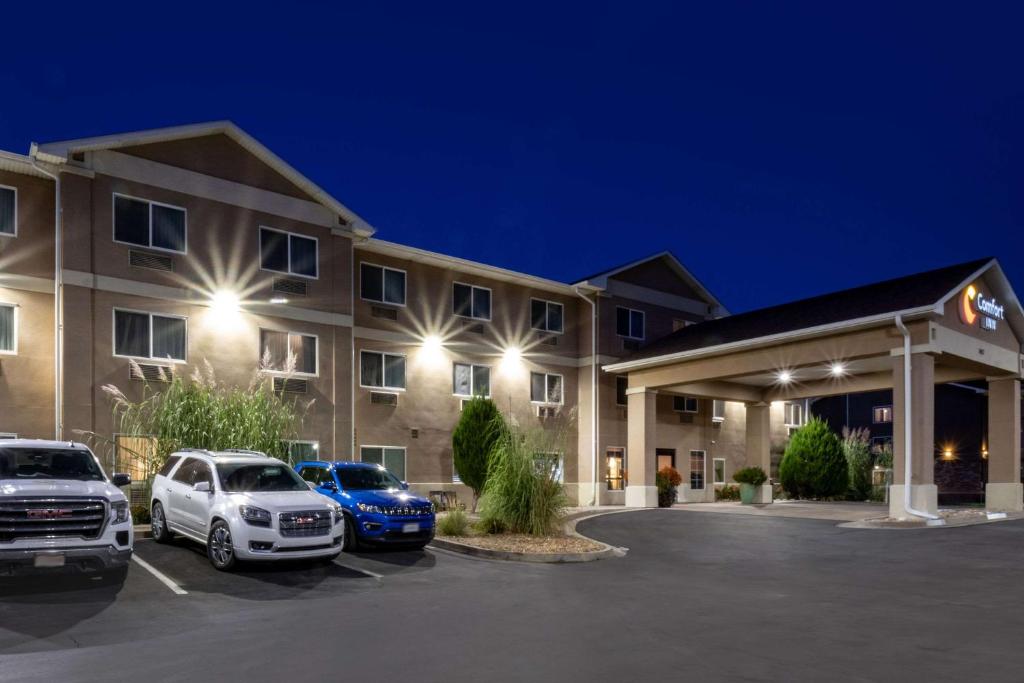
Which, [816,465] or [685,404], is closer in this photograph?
[685,404]

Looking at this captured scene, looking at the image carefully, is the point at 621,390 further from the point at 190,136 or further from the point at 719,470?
the point at 190,136

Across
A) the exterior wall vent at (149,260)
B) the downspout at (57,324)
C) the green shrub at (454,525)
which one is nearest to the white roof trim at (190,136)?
the downspout at (57,324)

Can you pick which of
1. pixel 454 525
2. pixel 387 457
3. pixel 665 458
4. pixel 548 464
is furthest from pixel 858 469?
pixel 454 525

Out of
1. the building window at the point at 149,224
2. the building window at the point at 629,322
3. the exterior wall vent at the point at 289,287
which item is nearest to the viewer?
the building window at the point at 149,224

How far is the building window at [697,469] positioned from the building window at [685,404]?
1701mm

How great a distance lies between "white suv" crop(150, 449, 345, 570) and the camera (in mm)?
11984

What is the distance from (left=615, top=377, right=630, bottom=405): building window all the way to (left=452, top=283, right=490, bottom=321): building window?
6047mm

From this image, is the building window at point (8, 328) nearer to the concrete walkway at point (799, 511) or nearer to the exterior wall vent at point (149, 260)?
the exterior wall vent at point (149, 260)

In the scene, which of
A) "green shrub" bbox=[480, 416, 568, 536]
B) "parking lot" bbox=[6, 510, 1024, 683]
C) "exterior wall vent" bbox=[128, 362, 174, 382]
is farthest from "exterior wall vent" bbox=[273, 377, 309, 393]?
"green shrub" bbox=[480, 416, 568, 536]

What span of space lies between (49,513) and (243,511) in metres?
2.59

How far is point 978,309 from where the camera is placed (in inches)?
894

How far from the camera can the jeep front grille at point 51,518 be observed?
9984 millimetres

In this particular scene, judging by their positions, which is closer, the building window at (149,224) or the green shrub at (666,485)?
the building window at (149,224)

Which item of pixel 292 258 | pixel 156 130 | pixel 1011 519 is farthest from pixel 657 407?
pixel 156 130
